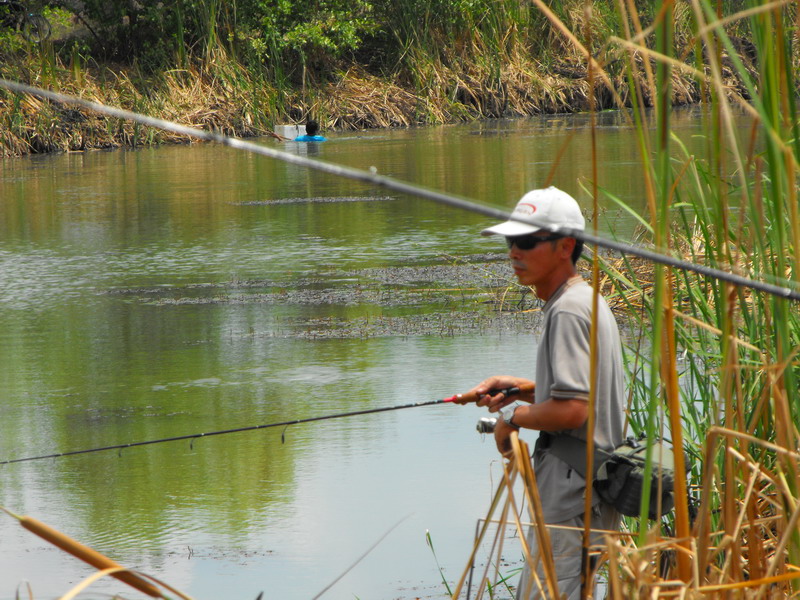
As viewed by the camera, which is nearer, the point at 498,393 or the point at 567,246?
the point at 567,246

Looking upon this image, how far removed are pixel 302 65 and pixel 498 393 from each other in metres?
22.4

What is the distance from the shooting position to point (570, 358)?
111 inches

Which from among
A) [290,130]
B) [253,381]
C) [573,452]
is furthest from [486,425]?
[290,130]

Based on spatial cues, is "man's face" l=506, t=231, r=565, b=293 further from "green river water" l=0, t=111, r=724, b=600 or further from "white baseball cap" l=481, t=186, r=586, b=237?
"green river water" l=0, t=111, r=724, b=600

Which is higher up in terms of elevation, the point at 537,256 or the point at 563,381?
the point at 537,256

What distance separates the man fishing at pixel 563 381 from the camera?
9.25 ft

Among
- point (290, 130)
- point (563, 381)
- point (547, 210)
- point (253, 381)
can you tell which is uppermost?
point (290, 130)

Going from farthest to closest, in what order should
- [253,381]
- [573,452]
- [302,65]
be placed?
[302,65], [253,381], [573,452]

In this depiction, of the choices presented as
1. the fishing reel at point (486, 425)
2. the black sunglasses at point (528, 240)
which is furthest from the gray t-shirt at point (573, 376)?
the fishing reel at point (486, 425)

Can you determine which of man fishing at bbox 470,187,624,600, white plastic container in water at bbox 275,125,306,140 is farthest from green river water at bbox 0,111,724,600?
white plastic container in water at bbox 275,125,306,140

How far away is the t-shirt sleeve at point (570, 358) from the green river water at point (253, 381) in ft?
4.19

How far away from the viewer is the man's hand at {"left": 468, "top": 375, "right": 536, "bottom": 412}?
3232mm

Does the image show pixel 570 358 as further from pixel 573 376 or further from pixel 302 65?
pixel 302 65

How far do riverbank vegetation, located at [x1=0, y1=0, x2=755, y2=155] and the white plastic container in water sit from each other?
0.30 meters
